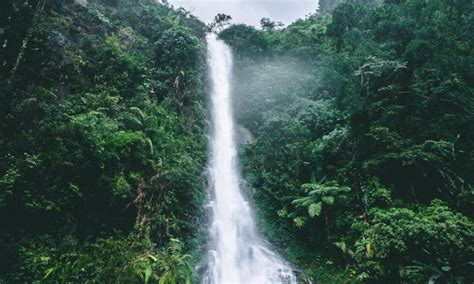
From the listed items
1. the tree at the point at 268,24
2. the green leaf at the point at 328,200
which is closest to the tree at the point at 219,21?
the tree at the point at 268,24

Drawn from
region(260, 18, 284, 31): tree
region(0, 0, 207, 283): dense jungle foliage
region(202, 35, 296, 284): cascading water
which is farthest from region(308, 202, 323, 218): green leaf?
region(260, 18, 284, 31): tree

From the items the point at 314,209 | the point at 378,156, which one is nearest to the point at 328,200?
the point at 314,209

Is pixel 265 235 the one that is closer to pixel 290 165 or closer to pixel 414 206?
pixel 290 165

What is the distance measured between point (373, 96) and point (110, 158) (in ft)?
36.0

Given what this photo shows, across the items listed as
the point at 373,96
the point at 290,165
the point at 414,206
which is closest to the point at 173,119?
the point at 290,165

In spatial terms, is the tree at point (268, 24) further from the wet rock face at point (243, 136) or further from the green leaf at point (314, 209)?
the green leaf at point (314, 209)

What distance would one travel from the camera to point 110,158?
37.6 feet

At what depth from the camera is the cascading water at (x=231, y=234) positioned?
488 inches

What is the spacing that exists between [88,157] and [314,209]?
736cm

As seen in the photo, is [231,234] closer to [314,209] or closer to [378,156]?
[314,209]

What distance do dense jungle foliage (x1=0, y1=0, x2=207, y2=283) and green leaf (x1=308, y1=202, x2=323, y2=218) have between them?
4.08 metres

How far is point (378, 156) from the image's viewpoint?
43.5 feet

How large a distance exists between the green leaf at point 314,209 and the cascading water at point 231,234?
1991 millimetres

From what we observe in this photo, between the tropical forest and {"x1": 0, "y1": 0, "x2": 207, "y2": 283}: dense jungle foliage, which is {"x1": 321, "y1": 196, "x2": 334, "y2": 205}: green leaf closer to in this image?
the tropical forest
